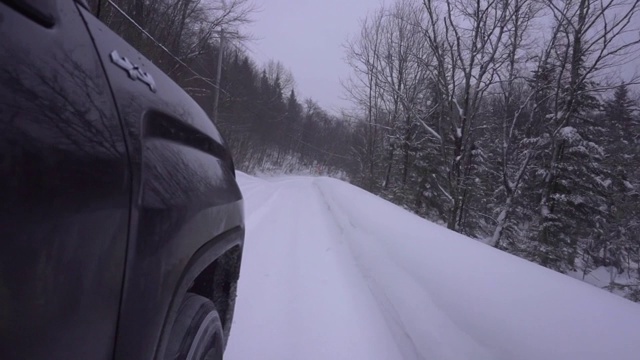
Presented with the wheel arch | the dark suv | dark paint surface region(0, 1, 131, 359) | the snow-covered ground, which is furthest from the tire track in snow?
dark paint surface region(0, 1, 131, 359)

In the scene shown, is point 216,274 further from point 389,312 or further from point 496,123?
point 496,123

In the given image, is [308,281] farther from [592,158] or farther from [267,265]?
[592,158]

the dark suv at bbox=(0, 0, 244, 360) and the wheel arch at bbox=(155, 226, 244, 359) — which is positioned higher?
the dark suv at bbox=(0, 0, 244, 360)

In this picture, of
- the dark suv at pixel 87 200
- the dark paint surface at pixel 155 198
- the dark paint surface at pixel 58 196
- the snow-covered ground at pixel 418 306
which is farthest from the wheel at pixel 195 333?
the snow-covered ground at pixel 418 306

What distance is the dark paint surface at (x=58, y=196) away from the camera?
49cm

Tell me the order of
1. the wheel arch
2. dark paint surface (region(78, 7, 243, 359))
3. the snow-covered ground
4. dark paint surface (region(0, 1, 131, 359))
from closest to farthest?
dark paint surface (region(0, 1, 131, 359)) → dark paint surface (region(78, 7, 243, 359)) → the wheel arch → the snow-covered ground

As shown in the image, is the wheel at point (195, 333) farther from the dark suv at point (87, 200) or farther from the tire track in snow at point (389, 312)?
the tire track in snow at point (389, 312)

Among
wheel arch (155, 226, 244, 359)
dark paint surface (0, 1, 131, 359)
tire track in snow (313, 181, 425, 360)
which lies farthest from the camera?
tire track in snow (313, 181, 425, 360)

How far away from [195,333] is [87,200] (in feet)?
1.93

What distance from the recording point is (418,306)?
2.78 metres

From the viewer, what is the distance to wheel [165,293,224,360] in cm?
94

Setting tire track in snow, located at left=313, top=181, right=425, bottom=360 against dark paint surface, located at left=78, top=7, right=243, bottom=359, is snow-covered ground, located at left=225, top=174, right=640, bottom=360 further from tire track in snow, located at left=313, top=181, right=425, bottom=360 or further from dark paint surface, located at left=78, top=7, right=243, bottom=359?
dark paint surface, located at left=78, top=7, right=243, bottom=359

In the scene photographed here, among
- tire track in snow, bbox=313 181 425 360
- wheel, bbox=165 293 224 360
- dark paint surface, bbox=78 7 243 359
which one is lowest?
tire track in snow, bbox=313 181 425 360

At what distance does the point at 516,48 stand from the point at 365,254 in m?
8.78
